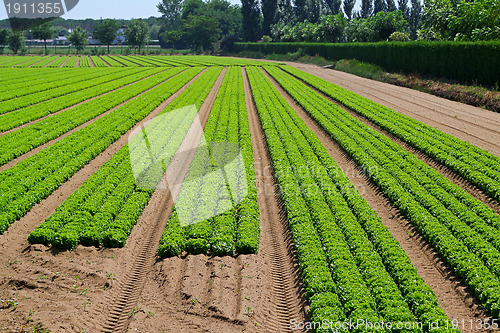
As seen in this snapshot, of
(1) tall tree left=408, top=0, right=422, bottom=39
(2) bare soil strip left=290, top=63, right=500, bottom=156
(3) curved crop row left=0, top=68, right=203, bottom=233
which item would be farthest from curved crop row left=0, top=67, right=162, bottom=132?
(1) tall tree left=408, top=0, right=422, bottom=39

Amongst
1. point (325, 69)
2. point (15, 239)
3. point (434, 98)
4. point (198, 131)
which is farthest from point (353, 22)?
point (15, 239)

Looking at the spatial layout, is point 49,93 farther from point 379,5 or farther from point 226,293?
point 379,5

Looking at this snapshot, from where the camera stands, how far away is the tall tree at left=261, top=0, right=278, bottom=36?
422ft

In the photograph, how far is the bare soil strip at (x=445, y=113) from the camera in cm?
2184

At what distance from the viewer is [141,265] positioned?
1031 centimetres

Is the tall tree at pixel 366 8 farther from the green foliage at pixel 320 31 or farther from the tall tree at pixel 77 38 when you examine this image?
the tall tree at pixel 77 38

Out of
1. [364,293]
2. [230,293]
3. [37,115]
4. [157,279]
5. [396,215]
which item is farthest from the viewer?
[37,115]

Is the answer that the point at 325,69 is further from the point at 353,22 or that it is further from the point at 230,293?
the point at 230,293

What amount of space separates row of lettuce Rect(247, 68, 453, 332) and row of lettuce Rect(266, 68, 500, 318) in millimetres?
1111

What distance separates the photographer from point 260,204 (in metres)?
14.0

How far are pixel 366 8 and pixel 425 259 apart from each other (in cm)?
13995

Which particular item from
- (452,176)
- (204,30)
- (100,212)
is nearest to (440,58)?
(452,176)

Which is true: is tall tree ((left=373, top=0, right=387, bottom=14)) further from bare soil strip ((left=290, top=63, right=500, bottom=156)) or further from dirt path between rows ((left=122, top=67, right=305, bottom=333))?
dirt path between rows ((left=122, top=67, right=305, bottom=333))

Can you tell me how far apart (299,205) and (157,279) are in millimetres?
5155
